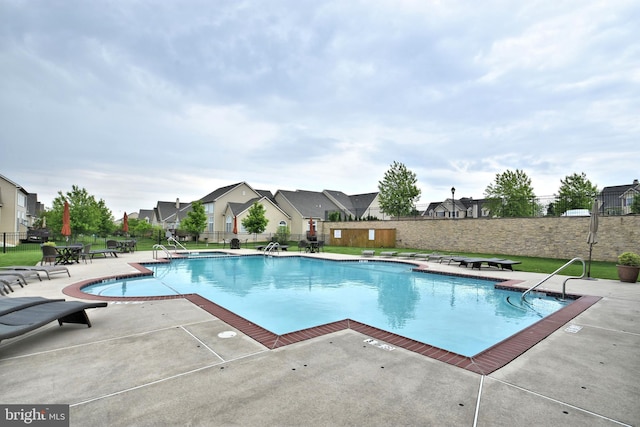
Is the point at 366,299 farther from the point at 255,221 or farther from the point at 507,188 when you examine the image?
the point at 507,188

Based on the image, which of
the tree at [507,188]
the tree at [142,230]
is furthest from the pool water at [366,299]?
the tree at [142,230]

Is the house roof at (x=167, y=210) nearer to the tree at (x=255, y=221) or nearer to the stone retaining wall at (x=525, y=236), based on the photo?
the tree at (x=255, y=221)

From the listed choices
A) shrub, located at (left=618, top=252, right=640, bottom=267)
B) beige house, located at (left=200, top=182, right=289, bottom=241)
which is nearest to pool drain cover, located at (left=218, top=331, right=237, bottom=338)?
shrub, located at (left=618, top=252, right=640, bottom=267)

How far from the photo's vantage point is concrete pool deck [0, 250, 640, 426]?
278 cm

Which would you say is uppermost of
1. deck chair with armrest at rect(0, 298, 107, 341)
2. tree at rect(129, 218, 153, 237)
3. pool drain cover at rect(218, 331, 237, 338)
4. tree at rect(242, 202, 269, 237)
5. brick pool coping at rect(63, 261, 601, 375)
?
tree at rect(242, 202, 269, 237)

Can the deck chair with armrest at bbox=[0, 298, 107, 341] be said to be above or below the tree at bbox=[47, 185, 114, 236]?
below

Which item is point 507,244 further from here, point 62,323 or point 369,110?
point 62,323

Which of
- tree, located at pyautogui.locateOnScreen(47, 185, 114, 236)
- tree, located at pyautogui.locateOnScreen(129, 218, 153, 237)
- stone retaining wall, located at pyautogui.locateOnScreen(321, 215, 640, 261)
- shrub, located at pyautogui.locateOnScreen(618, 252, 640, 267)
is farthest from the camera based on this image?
tree, located at pyautogui.locateOnScreen(129, 218, 153, 237)

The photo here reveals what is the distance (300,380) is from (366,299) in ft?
22.2

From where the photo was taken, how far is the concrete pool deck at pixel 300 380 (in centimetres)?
278

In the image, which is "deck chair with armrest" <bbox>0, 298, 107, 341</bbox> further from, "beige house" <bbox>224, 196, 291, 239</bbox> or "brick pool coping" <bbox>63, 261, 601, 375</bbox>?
"beige house" <bbox>224, 196, 291, 239</bbox>

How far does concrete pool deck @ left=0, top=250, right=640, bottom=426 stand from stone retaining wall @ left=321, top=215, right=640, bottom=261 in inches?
615

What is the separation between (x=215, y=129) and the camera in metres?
18.6

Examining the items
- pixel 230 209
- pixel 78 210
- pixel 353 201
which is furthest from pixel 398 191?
pixel 78 210
